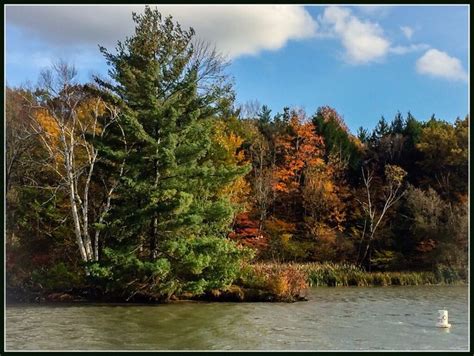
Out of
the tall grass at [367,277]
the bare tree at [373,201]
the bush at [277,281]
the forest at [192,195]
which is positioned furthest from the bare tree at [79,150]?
the bare tree at [373,201]

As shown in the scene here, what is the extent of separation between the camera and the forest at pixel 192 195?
17016 mm

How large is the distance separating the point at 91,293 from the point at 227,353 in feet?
30.8

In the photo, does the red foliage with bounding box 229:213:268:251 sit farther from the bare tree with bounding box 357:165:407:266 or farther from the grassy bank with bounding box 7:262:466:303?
the grassy bank with bounding box 7:262:466:303

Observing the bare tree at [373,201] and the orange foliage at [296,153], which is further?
the orange foliage at [296,153]

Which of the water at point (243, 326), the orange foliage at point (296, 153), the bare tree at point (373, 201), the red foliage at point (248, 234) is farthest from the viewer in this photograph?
the orange foliage at point (296, 153)

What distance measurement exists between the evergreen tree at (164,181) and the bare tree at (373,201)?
1423cm

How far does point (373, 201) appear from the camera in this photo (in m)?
34.0

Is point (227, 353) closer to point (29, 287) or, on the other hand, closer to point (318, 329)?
point (318, 329)

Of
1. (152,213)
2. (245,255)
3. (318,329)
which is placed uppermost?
(152,213)

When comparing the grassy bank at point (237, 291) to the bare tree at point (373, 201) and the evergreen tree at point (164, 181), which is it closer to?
the evergreen tree at point (164, 181)

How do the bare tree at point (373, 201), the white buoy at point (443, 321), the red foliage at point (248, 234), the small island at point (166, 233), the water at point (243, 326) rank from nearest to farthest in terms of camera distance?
the water at point (243, 326), the white buoy at point (443, 321), the small island at point (166, 233), the red foliage at point (248, 234), the bare tree at point (373, 201)

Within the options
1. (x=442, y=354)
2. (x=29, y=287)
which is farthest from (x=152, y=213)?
(x=442, y=354)

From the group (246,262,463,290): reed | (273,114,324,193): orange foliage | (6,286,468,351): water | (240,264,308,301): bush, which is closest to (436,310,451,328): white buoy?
(6,286,468,351): water

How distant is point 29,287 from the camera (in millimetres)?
18859
